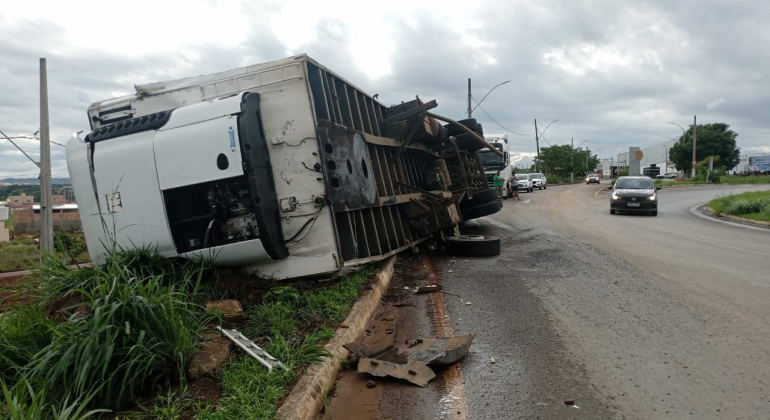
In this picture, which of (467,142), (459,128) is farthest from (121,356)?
(467,142)

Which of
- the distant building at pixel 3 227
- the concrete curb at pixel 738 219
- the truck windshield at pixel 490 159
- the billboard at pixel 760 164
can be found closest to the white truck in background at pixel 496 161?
the truck windshield at pixel 490 159

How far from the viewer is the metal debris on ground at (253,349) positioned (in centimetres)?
389

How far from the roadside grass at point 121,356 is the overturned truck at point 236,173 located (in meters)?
1.01

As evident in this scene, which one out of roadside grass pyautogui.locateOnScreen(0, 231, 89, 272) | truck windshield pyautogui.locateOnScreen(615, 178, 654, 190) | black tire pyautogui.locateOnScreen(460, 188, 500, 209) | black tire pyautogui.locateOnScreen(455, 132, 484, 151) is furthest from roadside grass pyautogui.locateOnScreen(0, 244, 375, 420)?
truck windshield pyautogui.locateOnScreen(615, 178, 654, 190)

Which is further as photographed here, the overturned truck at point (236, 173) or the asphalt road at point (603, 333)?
the overturned truck at point (236, 173)

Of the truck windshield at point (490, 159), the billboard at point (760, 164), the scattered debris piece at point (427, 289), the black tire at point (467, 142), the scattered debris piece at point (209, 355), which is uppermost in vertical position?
the black tire at point (467, 142)

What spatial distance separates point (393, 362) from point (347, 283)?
217 cm

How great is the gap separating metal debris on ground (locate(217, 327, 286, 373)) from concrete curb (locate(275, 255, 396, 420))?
0.28m

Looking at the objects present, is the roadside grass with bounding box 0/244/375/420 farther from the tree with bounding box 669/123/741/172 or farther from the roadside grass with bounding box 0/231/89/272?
the tree with bounding box 669/123/741/172

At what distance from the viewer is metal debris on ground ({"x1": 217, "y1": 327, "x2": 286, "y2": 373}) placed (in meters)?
3.89

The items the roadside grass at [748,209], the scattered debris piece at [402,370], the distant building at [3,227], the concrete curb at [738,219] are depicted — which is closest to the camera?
the scattered debris piece at [402,370]

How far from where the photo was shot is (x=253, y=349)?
418 centimetres

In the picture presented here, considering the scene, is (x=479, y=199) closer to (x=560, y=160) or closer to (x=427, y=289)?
(x=427, y=289)

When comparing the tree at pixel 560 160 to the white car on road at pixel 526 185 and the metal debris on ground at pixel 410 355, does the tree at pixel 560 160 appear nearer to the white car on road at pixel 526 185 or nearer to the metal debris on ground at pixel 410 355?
the white car on road at pixel 526 185
